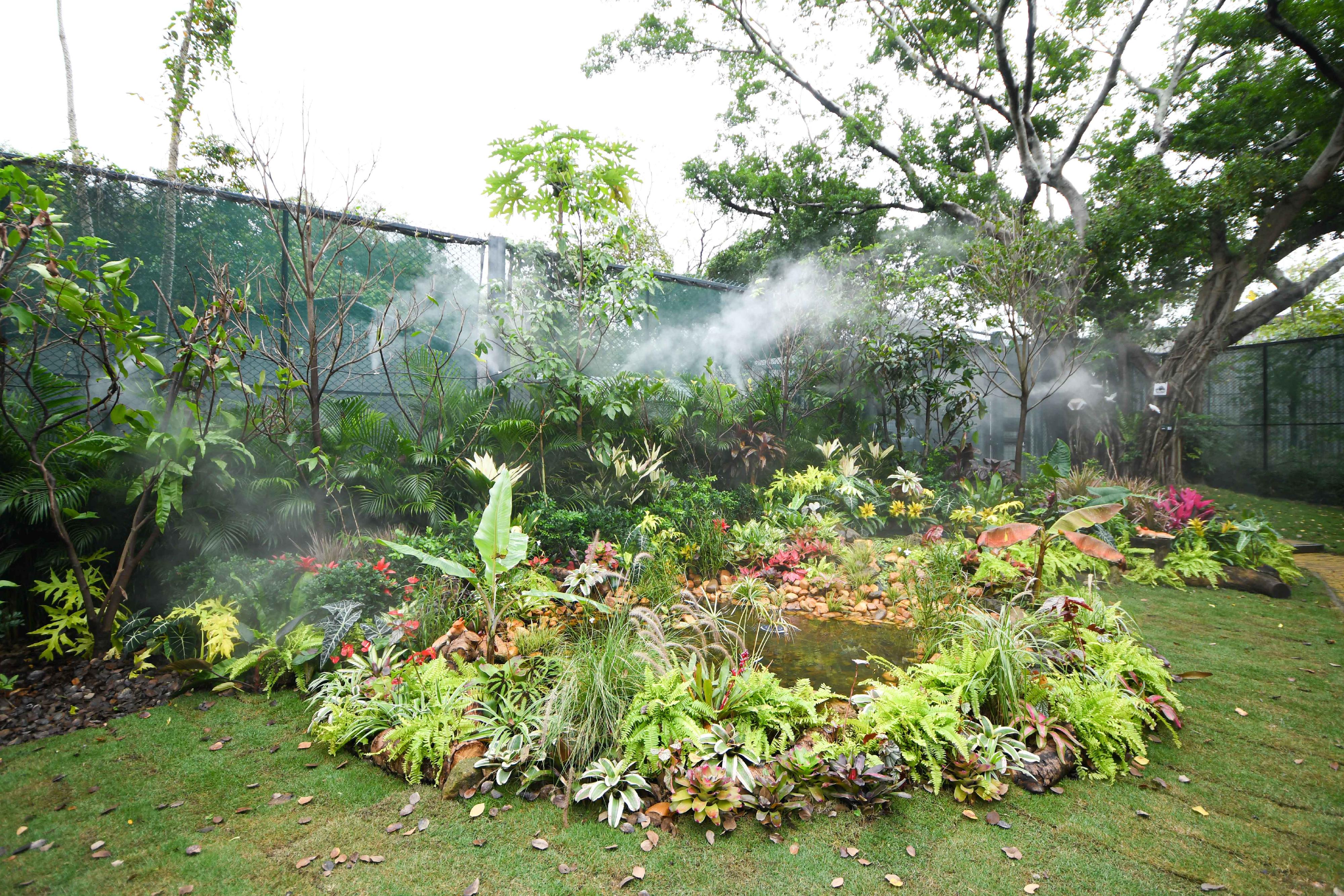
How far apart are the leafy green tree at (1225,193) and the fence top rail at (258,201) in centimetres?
923

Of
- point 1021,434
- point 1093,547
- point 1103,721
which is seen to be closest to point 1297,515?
point 1021,434

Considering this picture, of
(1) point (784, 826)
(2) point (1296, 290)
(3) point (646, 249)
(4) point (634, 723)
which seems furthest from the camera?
(3) point (646, 249)

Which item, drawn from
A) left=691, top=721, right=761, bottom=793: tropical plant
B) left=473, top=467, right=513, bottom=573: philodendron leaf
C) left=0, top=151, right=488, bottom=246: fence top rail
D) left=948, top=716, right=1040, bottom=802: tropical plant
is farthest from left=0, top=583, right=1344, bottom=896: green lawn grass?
left=0, top=151, right=488, bottom=246: fence top rail

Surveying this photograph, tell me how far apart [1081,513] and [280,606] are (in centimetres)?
470

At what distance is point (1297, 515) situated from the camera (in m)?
8.30

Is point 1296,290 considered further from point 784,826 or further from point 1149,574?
point 784,826

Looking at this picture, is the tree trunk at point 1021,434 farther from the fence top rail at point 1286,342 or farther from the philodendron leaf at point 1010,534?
the philodendron leaf at point 1010,534

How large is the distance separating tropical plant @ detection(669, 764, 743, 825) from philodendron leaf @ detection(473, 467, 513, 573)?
4.50ft

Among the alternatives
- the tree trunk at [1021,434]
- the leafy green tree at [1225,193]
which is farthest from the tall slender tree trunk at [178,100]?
the leafy green tree at [1225,193]

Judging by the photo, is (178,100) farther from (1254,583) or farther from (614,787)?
(1254,583)

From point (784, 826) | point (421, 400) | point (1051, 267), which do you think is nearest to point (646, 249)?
Result: point (1051, 267)

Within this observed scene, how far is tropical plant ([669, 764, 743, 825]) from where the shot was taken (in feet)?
7.54

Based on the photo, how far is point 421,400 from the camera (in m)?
5.28

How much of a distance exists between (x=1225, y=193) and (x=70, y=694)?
40.7 feet
